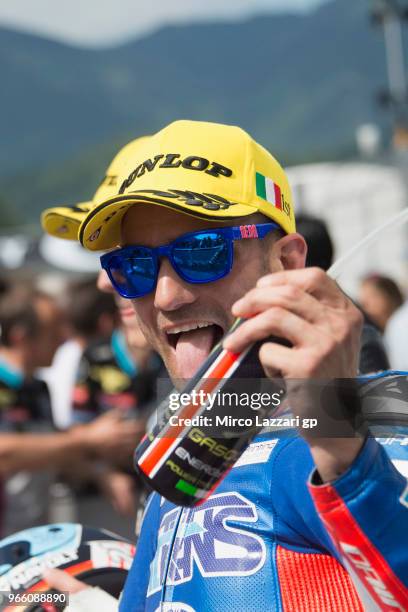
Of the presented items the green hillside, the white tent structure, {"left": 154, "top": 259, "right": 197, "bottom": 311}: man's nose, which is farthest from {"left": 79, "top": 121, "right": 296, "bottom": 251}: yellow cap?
the green hillside

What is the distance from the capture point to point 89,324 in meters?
5.09

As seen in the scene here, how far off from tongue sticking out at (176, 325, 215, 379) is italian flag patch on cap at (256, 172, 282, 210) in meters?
0.29

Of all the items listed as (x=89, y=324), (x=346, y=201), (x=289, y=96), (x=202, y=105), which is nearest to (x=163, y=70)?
(x=202, y=105)

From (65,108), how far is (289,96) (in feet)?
184

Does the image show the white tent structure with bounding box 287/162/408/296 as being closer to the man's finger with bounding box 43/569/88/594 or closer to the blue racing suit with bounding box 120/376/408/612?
the man's finger with bounding box 43/569/88/594

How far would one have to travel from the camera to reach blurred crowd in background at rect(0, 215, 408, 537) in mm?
4285

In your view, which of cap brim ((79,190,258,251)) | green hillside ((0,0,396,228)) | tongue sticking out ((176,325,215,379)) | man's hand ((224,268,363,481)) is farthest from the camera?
green hillside ((0,0,396,228))

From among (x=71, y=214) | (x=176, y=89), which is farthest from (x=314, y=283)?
(x=176, y=89)

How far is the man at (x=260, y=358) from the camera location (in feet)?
3.22

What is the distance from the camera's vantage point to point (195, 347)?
152cm

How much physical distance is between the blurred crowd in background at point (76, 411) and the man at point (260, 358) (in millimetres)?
2389

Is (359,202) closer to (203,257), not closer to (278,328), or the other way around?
(203,257)

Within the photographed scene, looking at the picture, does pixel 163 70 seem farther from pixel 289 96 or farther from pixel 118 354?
pixel 118 354

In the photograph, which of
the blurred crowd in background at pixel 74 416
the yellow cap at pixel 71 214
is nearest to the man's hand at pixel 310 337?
the yellow cap at pixel 71 214
